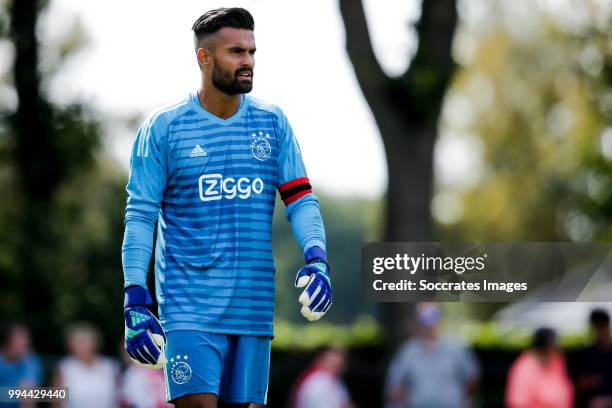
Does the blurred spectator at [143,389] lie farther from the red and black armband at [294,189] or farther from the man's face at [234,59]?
the man's face at [234,59]

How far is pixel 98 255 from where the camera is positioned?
1964 cm

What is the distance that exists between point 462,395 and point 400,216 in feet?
14.1

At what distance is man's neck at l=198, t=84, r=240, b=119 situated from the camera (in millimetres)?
4699

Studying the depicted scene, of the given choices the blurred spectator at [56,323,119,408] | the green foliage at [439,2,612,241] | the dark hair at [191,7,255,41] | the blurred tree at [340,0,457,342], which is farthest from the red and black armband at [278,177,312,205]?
the green foliage at [439,2,612,241]

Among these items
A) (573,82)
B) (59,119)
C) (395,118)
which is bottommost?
(395,118)

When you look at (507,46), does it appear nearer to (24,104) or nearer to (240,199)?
(24,104)

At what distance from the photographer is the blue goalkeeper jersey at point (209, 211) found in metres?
4.59

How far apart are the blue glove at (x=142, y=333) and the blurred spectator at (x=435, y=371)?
7319mm

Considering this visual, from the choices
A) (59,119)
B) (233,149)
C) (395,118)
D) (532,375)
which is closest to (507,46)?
(59,119)

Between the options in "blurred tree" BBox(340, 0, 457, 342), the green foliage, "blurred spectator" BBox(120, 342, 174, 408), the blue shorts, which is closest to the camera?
the blue shorts

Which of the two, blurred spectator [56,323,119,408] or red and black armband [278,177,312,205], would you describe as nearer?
red and black armband [278,177,312,205]

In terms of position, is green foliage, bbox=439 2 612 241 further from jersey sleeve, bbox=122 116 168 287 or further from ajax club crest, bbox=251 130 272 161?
jersey sleeve, bbox=122 116 168 287

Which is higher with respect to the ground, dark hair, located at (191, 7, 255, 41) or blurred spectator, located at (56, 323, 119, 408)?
dark hair, located at (191, 7, 255, 41)

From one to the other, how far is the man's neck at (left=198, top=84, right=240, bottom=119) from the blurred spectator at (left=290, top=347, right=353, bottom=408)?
8.42 metres
